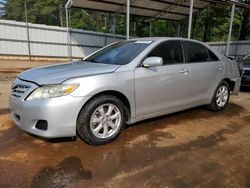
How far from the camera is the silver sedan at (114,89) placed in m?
2.98

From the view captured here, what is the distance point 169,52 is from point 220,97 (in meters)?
1.87

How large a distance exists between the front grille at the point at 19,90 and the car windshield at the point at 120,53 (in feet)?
4.31

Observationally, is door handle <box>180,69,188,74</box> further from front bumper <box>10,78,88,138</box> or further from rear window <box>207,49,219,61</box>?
front bumper <box>10,78,88,138</box>

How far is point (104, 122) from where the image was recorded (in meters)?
3.37

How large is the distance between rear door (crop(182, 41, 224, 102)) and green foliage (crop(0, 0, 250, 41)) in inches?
472

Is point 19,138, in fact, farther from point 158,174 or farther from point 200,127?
point 200,127

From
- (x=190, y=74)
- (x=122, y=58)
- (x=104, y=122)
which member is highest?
(x=122, y=58)

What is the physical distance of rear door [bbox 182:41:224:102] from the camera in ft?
14.5

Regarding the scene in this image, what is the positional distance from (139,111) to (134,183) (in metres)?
1.37

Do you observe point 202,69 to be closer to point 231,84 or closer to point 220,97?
point 220,97

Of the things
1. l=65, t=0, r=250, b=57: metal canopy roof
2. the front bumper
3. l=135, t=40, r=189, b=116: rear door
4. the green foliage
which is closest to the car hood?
the front bumper

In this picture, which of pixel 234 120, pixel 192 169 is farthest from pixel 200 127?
pixel 192 169

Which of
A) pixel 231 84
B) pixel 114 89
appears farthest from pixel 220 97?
pixel 114 89

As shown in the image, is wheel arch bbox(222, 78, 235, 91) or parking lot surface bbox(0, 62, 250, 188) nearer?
parking lot surface bbox(0, 62, 250, 188)
